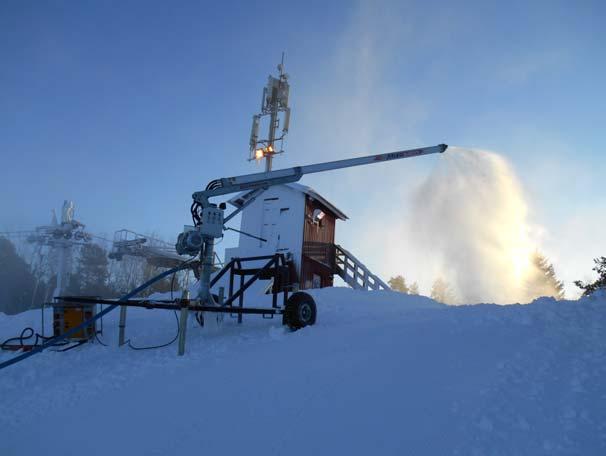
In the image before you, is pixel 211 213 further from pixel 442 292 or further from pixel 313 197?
pixel 442 292

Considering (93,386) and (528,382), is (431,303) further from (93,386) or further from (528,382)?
(93,386)

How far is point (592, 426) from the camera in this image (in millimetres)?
4273

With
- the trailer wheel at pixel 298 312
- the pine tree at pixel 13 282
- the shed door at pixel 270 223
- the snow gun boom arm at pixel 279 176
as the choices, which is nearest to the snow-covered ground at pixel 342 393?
the trailer wheel at pixel 298 312

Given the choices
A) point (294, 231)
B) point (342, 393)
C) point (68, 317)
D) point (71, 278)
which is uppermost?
point (294, 231)

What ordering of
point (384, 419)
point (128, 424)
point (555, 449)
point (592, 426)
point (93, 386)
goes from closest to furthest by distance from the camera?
point (555, 449)
point (592, 426)
point (384, 419)
point (128, 424)
point (93, 386)

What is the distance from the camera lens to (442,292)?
234 feet

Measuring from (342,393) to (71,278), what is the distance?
60137 millimetres

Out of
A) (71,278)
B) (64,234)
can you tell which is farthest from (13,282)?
(64,234)

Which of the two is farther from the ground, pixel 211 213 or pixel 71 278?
pixel 211 213

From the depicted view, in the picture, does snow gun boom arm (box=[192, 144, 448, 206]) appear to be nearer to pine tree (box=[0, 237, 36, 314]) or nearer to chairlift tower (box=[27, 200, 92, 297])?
chairlift tower (box=[27, 200, 92, 297])

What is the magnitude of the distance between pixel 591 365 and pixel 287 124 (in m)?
25.2

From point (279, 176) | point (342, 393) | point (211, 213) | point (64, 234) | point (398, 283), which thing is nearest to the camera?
point (342, 393)

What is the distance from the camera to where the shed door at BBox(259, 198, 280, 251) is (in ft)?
80.4

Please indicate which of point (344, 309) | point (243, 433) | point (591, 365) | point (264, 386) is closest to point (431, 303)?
point (344, 309)
